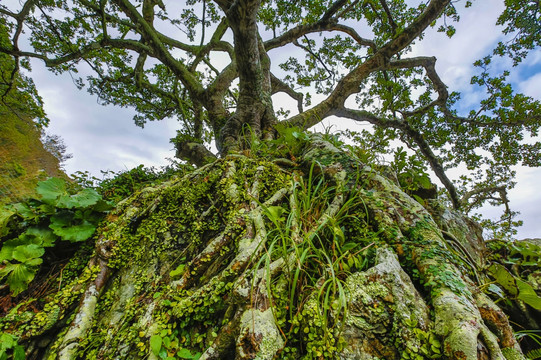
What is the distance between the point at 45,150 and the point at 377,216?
771 centimetres

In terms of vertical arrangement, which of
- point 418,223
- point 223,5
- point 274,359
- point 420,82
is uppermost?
point 420,82

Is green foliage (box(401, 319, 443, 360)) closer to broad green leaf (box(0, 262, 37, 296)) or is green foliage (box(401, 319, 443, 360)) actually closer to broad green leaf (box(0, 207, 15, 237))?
broad green leaf (box(0, 262, 37, 296))

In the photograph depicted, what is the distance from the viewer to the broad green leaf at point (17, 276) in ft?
4.50

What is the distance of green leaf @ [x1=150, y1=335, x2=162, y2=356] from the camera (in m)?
0.99

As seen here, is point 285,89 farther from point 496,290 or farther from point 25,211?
point 496,290

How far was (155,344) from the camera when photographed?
1.00 m

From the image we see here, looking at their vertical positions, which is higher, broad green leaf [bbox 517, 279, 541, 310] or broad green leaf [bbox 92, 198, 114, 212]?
broad green leaf [bbox 92, 198, 114, 212]

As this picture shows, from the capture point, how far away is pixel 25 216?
5.35 ft

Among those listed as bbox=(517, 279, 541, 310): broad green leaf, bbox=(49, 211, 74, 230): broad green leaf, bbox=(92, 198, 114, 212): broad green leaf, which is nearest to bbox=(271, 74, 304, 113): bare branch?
bbox=(92, 198, 114, 212): broad green leaf

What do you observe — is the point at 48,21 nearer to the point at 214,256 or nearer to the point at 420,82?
the point at 214,256

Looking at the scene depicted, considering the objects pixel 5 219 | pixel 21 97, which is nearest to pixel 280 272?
pixel 5 219

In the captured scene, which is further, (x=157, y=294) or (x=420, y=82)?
(x=420, y=82)

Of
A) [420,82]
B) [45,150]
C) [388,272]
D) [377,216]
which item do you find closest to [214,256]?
[388,272]

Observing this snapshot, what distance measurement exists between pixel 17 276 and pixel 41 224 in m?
0.45
